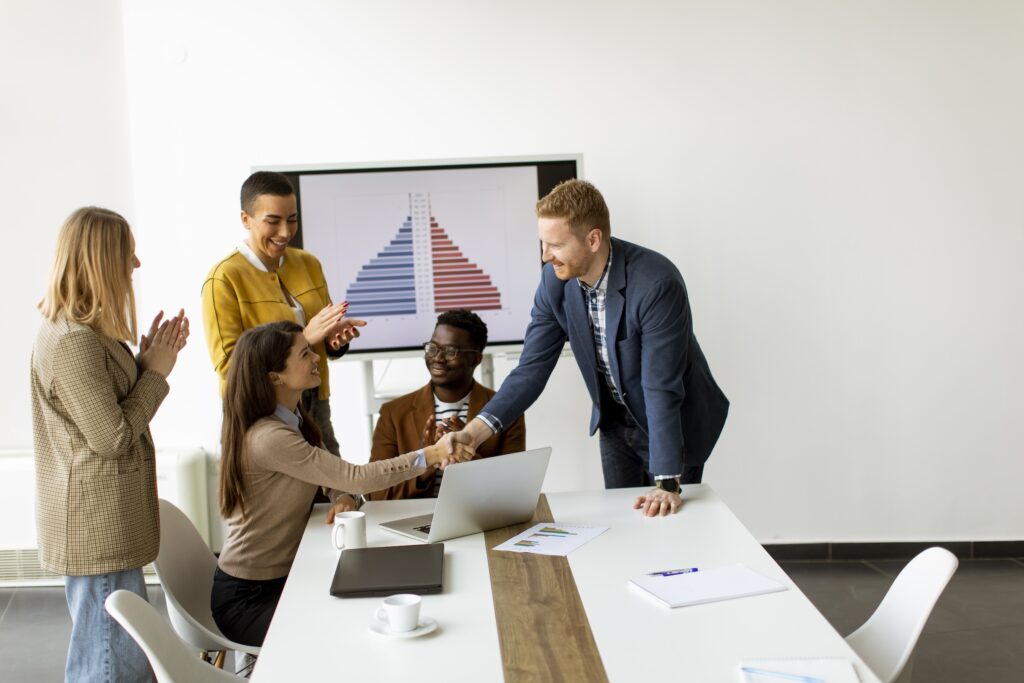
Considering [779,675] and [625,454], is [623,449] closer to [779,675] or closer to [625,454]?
[625,454]

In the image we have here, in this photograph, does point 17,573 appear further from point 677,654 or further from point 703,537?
point 677,654

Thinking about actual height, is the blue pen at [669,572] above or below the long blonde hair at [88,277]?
below

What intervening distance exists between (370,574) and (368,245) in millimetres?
2049

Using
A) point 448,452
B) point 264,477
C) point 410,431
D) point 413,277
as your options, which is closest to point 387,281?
point 413,277

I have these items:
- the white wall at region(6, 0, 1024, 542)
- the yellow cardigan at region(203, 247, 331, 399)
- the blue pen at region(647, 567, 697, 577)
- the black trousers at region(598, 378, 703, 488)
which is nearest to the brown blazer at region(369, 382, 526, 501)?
the black trousers at region(598, 378, 703, 488)

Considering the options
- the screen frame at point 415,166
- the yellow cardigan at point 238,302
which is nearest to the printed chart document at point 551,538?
the yellow cardigan at point 238,302

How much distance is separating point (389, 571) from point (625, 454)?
1.17m

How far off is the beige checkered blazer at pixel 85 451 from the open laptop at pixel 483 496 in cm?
63

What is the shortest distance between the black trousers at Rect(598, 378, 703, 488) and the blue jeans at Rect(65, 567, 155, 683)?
142 centimetres

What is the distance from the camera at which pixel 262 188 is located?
3076 millimetres

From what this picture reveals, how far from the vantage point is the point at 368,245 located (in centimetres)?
383

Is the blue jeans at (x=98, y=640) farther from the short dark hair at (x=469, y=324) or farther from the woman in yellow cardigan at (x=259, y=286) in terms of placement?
the short dark hair at (x=469, y=324)

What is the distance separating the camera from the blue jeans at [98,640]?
90.3 inches

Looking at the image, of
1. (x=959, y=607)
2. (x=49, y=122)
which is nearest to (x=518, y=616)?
(x=959, y=607)
